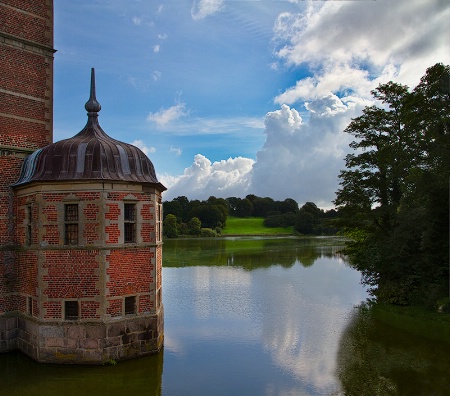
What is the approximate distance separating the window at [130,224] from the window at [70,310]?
2738 millimetres

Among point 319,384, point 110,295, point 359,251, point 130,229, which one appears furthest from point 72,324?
point 359,251

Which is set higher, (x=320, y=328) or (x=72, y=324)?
(x=72, y=324)

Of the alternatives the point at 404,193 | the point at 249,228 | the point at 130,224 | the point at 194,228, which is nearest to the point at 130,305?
the point at 130,224

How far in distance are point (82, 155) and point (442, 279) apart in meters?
18.8

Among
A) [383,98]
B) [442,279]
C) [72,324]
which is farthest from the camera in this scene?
[383,98]

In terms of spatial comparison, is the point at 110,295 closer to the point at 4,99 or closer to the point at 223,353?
the point at 223,353

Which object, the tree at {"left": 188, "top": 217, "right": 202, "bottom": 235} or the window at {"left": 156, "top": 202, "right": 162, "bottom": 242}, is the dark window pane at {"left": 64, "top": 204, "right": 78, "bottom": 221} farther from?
the tree at {"left": 188, "top": 217, "right": 202, "bottom": 235}

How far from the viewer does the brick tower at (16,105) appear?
15070 mm

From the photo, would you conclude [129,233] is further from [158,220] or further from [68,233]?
[68,233]

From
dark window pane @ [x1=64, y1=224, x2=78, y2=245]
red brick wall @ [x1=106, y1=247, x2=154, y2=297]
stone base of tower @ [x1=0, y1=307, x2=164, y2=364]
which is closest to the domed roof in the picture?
dark window pane @ [x1=64, y1=224, x2=78, y2=245]

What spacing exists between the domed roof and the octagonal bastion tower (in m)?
0.04

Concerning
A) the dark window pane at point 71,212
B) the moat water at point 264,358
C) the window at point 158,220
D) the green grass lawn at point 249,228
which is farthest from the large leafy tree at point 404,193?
the green grass lawn at point 249,228

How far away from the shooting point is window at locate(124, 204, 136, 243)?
1474 cm

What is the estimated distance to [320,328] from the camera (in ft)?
61.4
